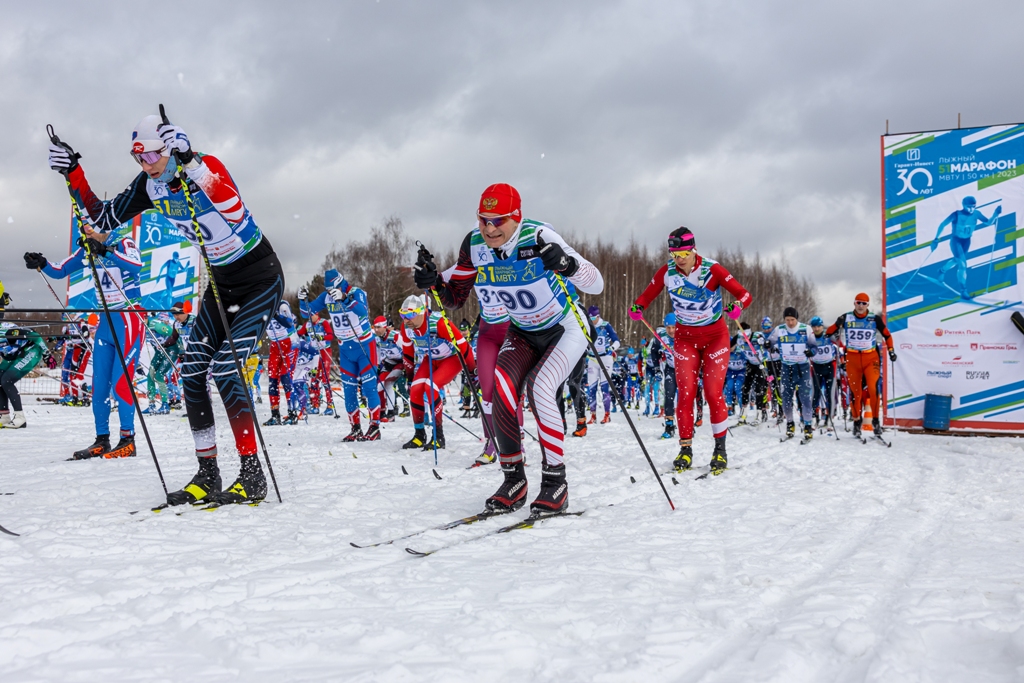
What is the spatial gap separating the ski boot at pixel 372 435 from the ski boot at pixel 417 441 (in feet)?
2.37

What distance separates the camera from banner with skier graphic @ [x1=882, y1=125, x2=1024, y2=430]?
11.3 m

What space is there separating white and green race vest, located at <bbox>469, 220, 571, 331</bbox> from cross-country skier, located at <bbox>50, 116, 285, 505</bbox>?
1275mm

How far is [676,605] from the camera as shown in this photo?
89.0 inches

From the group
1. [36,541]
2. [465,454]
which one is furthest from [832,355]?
[36,541]

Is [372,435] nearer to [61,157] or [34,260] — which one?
[34,260]

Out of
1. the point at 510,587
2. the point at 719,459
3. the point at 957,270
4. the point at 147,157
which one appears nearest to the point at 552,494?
the point at 510,587

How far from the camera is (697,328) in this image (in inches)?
248

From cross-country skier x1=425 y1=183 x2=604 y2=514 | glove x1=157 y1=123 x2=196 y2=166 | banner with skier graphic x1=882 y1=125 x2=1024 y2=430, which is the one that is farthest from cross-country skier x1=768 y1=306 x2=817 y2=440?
glove x1=157 y1=123 x2=196 y2=166

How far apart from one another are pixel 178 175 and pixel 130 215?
722mm

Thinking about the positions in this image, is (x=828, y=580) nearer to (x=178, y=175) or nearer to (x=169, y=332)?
(x=178, y=175)

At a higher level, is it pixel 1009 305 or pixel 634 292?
pixel 634 292

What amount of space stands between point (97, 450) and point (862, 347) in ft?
32.5

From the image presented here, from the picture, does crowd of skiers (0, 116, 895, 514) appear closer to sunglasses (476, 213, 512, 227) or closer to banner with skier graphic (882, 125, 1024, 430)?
sunglasses (476, 213, 512, 227)

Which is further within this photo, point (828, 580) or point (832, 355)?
point (832, 355)
